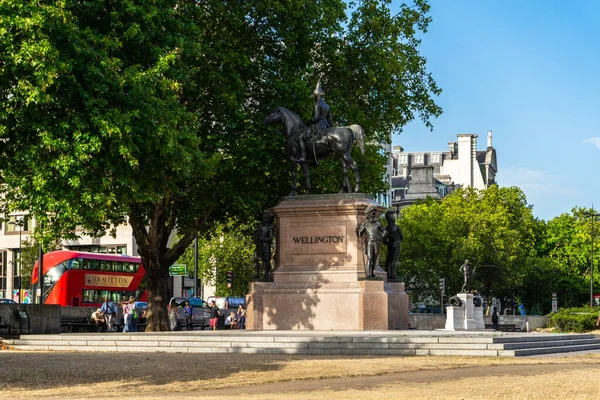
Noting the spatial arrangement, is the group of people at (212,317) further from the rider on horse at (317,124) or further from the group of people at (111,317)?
the rider on horse at (317,124)

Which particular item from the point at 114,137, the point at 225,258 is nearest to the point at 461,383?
the point at 114,137

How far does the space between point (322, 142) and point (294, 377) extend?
13.8m

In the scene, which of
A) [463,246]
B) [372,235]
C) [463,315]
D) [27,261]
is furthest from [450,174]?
[372,235]

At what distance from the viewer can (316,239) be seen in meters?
30.7

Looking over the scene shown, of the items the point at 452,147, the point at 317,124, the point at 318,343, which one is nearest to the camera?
the point at 318,343

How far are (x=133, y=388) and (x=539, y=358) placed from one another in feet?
34.3

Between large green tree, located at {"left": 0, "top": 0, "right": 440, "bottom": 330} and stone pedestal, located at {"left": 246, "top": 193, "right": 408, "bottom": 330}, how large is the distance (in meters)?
3.17

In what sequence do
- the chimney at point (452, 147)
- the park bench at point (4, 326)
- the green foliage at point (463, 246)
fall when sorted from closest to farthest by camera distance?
1. the park bench at point (4, 326)
2. the green foliage at point (463, 246)
3. the chimney at point (452, 147)

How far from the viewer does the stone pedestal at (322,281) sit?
2967 centimetres

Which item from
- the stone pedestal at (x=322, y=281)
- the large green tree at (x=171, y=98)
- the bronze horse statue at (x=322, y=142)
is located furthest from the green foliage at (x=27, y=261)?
the stone pedestal at (x=322, y=281)

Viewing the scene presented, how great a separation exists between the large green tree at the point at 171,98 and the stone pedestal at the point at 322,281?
317 centimetres

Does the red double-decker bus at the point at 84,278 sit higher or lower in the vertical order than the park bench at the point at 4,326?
higher

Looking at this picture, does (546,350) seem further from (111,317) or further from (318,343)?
(111,317)

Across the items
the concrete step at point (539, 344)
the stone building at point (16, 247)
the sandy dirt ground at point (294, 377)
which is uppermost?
the stone building at point (16, 247)
